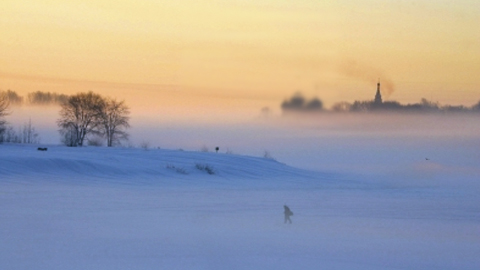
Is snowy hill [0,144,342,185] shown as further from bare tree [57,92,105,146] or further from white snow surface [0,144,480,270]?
bare tree [57,92,105,146]

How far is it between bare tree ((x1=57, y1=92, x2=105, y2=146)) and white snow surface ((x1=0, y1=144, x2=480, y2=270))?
3403 cm

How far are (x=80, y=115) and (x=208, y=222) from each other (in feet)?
184

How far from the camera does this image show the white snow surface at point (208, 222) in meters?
13.4

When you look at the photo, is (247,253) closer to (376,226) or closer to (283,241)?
(283,241)

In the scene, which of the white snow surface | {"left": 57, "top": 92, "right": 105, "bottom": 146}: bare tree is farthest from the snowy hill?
{"left": 57, "top": 92, "right": 105, "bottom": 146}: bare tree

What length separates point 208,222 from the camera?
18.6 m

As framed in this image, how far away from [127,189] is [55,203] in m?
6.95

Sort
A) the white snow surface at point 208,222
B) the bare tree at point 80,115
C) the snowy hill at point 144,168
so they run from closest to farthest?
the white snow surface at point 208,222
the snowy hill at point 144,168
the bare tree at point 80,115

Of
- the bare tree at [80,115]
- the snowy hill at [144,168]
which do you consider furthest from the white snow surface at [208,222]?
the bare tree at [80,115]

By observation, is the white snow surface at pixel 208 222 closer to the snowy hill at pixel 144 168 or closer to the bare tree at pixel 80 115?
the snowy hill at pixel 144 168

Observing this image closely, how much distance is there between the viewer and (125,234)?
16.1 meters

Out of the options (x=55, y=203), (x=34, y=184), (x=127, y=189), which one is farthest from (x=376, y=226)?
(x=34, y=184)

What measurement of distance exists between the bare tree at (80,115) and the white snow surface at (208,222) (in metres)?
34.0

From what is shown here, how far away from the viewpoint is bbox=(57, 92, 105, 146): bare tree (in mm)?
71000
